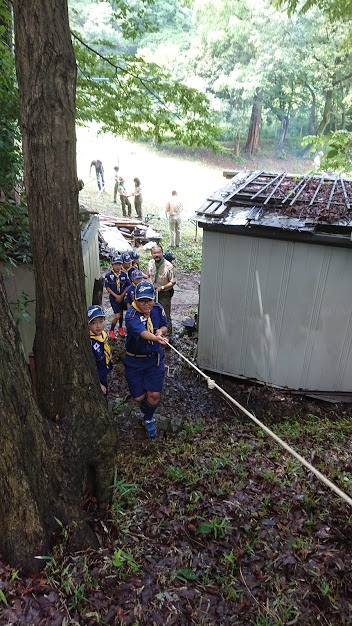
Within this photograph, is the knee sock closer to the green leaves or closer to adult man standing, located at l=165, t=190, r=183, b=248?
the green leaves

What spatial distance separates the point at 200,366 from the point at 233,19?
83.6 feet

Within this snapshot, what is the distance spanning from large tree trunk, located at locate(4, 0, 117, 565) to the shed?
127 inches

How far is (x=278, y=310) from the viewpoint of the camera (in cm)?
609

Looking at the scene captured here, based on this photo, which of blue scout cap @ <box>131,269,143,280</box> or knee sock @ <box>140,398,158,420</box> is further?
blue scout cap @ <box>131,269,143,280</box>

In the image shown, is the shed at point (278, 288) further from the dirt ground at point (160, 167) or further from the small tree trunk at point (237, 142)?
the small tree trunk at point (237, 142)

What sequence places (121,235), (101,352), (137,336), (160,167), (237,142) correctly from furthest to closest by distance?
(237,142) → (160,167) → (121,235) → (137,336) → (101,352)

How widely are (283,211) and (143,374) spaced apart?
3.36 metres

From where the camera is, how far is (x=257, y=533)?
322cm

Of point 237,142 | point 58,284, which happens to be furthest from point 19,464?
point 237,142

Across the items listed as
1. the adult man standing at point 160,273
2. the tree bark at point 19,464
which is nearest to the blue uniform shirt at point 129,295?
the adult man standing at point 160,273

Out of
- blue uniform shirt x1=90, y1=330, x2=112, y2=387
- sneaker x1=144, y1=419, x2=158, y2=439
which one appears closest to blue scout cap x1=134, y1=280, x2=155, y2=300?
blue uniform shirt x1=90, y1=330, x2=112, y2=387

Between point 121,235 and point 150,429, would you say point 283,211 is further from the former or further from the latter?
point 121,235

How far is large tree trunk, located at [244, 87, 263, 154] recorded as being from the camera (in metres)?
29.0

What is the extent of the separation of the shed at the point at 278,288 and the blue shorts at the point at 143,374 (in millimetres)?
2019
